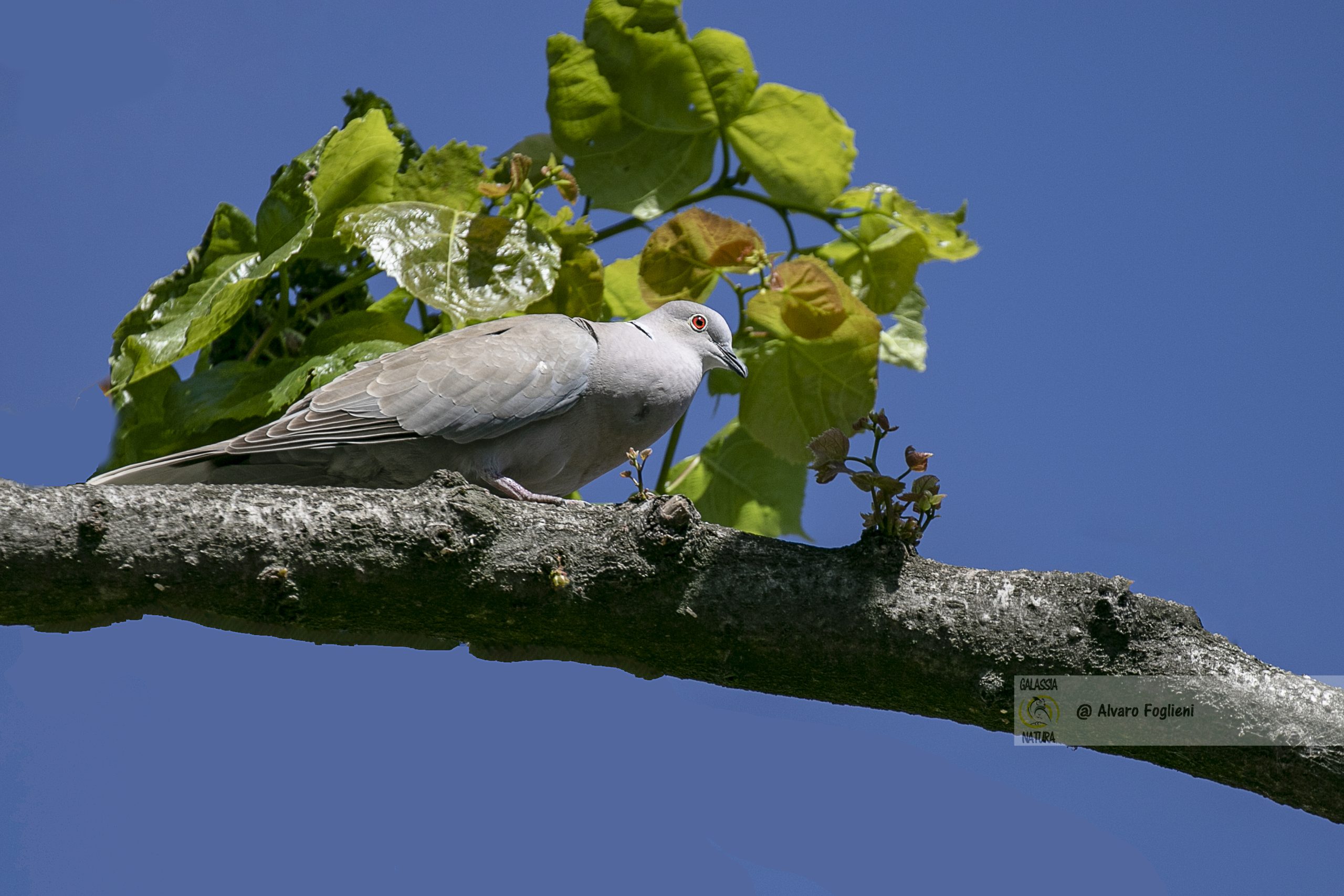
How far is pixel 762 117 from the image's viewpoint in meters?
2.72

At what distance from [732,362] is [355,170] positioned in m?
0.95

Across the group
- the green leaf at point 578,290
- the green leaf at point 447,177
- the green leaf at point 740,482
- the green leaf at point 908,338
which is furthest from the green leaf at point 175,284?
the green leaf at point 908,338

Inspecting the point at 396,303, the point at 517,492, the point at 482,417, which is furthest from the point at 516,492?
the point at 396,303

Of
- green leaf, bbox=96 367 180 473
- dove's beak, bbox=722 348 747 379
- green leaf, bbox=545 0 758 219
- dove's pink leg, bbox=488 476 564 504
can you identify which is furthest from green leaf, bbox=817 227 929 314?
green leaf, bbox=96 367 180 473

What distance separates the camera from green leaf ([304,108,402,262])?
243cm

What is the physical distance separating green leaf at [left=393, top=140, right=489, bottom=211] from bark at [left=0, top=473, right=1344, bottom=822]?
101 cm

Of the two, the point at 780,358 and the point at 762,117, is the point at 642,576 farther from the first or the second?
the point at 762,117

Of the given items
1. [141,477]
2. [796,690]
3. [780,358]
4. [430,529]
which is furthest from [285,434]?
[780,358]

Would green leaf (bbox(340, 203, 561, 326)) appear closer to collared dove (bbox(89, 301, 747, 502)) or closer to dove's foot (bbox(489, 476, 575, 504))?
collared dove (bbox(89, 301, 747, 502))

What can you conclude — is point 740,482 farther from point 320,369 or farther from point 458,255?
point 320,369

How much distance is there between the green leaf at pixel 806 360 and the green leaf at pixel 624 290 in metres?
0.30

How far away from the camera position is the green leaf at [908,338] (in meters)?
3.06

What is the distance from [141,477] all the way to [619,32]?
1547 millimetres

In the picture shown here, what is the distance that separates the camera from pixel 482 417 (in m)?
2.06
